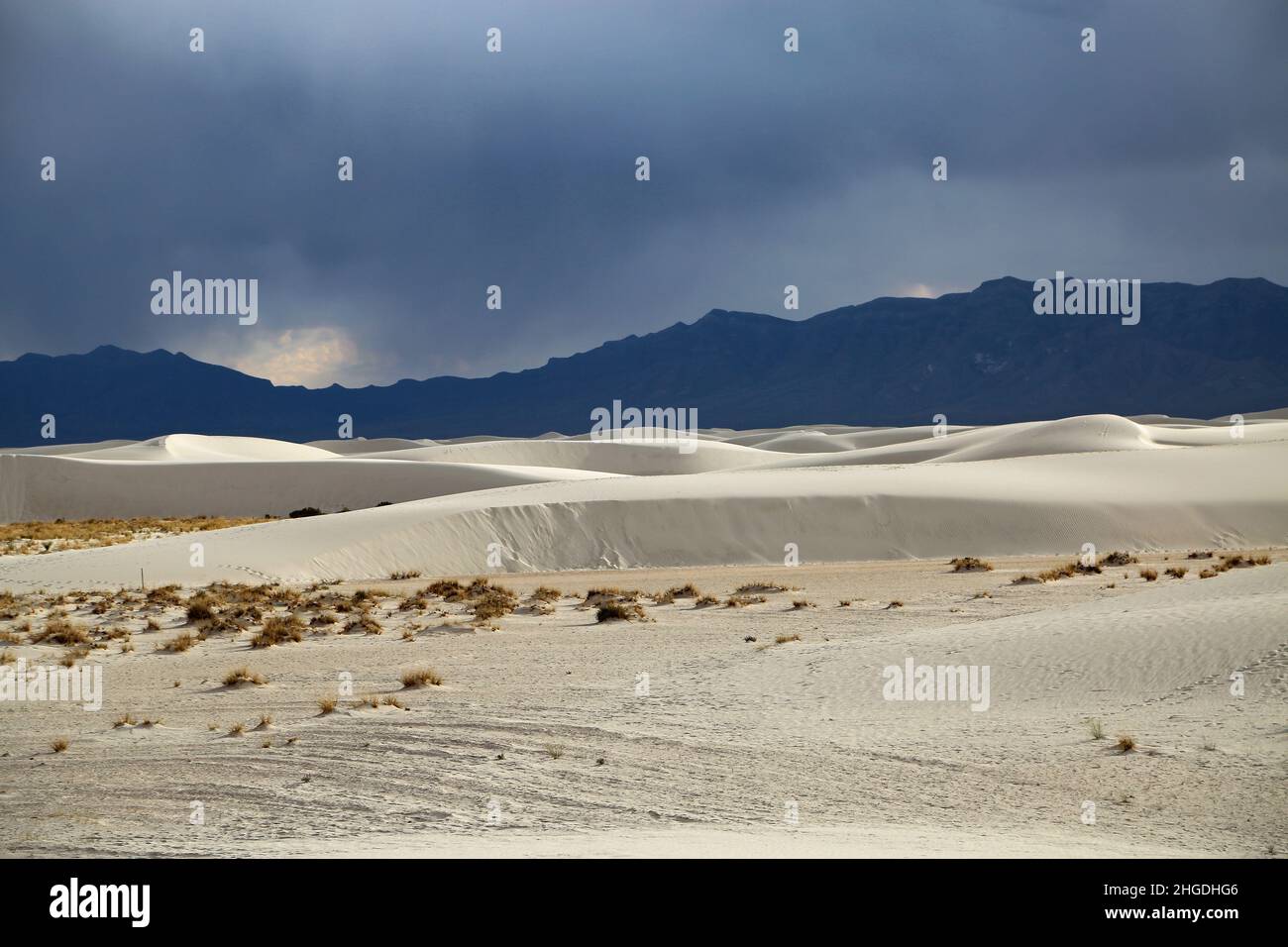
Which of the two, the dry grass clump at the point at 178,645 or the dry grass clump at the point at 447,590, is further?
the dry grass clump at the point at 447,590

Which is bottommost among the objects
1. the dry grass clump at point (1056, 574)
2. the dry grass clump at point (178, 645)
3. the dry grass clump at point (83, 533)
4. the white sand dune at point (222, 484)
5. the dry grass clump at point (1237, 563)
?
the dry grass clump at point (178, 645)

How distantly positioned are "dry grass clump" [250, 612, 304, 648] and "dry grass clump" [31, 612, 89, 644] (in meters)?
2.47

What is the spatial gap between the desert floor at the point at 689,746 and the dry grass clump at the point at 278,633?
1.02 ft

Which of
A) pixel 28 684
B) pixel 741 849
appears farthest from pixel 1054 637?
pixel 28 684

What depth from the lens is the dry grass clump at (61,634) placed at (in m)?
16.0

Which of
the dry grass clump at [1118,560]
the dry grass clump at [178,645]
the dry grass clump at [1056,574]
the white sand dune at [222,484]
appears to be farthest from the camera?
the white sand dune at [222,484]

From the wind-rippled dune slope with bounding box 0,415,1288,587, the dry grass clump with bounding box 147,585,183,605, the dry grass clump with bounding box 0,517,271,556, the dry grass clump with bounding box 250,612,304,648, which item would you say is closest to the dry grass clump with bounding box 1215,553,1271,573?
the wind-rippled dune slope with bounding box 0,415,1288,587

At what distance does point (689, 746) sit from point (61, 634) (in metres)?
11.5

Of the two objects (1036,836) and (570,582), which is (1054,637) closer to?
(1036,836)

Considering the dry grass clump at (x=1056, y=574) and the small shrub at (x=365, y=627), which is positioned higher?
the dry grass clump at (x=1056, y=574)

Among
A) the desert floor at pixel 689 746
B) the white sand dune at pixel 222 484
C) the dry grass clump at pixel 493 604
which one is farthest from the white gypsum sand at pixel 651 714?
the white sand dune at pixel 222 484

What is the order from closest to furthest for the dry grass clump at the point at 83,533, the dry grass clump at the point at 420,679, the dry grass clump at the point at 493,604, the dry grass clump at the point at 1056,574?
the dry grass clump at the point at 420,679 < the dry grass clump at the point at 493,604 < the dry grass clump at the point at 1056,574 < the dry grass clump at the point at 83,533

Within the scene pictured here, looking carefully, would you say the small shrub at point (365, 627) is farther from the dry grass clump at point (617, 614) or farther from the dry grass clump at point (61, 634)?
the dry grass clump at point (61, 634)
